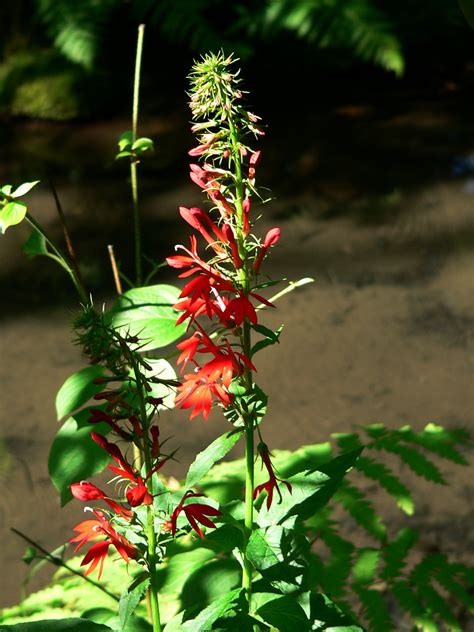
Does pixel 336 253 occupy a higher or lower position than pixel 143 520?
higher

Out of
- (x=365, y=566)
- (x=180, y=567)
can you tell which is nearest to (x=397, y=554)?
(x=365, y=566)

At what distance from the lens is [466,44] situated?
5.39 metres

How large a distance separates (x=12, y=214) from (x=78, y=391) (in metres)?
0.26

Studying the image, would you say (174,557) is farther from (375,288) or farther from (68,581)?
(375,288)

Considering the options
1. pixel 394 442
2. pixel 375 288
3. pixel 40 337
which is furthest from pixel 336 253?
pixel 394 442

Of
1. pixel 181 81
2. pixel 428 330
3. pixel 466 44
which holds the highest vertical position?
pixel 181 81

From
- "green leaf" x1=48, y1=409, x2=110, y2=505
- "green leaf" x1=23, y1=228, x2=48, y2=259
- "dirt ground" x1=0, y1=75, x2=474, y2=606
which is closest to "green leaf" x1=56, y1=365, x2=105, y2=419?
"green leaf" x1=48, y1=409, x2=110, y2=505

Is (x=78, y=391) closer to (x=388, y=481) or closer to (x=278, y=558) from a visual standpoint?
(x=278, y=558)

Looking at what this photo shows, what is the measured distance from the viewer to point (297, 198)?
4.07 m

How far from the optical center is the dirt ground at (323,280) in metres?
2.62

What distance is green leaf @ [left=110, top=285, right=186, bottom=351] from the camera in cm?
121

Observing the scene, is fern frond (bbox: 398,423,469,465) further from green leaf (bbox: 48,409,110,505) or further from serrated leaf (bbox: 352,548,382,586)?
green leaf (bbox: 48,409,110,505)

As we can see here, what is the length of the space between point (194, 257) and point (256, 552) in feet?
1.04

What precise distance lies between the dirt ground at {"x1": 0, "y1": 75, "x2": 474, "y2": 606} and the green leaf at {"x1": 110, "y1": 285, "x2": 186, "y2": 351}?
3.84 ft
